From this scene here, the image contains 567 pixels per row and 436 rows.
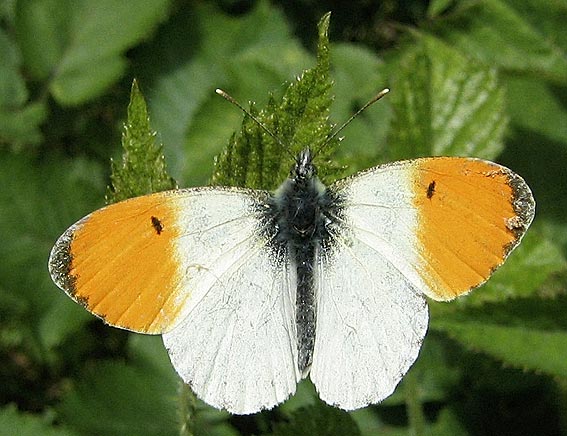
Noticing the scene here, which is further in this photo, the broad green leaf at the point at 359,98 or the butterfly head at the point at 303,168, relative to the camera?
the broad green leaf at the point at 359,98

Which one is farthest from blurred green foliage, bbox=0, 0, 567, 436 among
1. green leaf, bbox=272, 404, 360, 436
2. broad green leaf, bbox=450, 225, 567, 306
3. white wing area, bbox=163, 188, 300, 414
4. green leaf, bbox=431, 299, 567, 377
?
white wing area, bbox=163, 188, 300, 414

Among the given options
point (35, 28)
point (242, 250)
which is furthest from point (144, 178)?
point (35, 28)

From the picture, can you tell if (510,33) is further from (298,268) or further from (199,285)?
(199,285)

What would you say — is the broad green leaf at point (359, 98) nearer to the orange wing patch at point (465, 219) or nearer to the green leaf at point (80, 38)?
the green leaf at point (80, 38)

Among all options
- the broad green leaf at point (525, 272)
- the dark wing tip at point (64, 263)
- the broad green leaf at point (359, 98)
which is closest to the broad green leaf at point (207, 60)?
the broad green leaf at point (359, 98)

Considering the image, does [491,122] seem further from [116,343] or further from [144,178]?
[116,343]

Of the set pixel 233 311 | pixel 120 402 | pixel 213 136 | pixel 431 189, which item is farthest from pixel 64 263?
pixel 213 136

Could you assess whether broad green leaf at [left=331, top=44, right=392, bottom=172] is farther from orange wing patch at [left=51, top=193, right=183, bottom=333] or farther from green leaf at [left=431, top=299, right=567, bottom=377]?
orange wing patch at [left=51, top=193, right=183, bottom=333]

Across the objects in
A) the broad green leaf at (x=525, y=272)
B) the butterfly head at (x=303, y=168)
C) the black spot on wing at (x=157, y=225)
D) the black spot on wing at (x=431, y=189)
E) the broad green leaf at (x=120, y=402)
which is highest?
the black spot on wing at (x=157, y=225)
